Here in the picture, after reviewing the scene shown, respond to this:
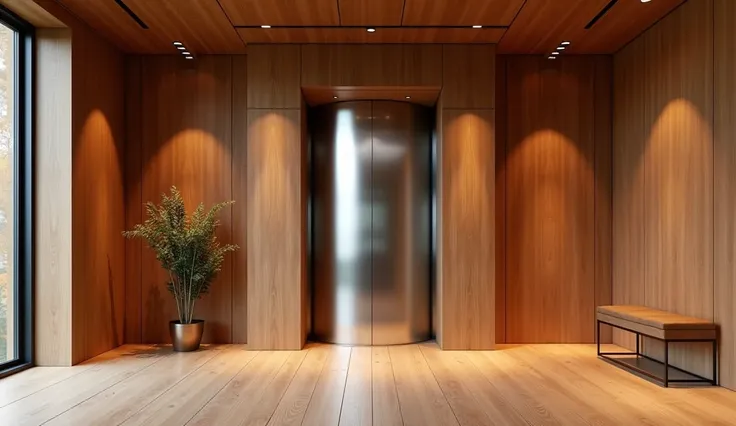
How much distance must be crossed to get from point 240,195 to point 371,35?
2.40 m

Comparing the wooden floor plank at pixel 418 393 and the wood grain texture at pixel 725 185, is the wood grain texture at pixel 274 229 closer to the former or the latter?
the wooden floor plank at pixel 418 393

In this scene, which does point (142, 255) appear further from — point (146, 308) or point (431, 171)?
point (431, 171)

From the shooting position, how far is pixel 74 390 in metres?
5.20

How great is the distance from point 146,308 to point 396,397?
12.4ft

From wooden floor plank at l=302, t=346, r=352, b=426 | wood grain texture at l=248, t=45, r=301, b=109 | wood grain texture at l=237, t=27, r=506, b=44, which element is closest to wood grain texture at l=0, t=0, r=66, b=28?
wood grain texture at l=237, t=27, r=506, b=44

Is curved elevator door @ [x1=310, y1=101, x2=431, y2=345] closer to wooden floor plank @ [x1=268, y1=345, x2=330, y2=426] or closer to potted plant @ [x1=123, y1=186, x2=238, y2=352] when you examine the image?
wooden floor plank @ [x1=268, y1=345, x2=330, y2=426]

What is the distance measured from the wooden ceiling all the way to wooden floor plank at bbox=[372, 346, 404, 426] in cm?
Result: 340

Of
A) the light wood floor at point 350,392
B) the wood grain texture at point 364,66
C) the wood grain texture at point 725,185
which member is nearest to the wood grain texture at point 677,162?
the wood grain texture at point 725,185

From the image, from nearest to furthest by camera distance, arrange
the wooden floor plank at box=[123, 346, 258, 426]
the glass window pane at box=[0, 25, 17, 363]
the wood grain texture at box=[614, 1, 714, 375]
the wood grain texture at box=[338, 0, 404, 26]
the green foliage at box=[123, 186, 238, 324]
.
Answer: the wooden floor plank at box=[123, 346, 258, 426] < the wood grain texture at box=[614, 1, 714, 375] < the glass window pane at box=[0, 25, 17, 363] < the wood grain texture at box=[338, 0, 404, 26] < the green foliage at box=[123, 186, 238, 324]

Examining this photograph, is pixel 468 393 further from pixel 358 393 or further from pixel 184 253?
pixel 184 253

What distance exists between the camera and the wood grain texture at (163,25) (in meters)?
5.96

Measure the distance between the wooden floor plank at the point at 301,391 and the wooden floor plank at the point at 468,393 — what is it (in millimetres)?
1085

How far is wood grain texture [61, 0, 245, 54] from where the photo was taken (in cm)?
596

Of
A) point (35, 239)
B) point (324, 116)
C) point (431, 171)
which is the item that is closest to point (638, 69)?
point (431, 171)
